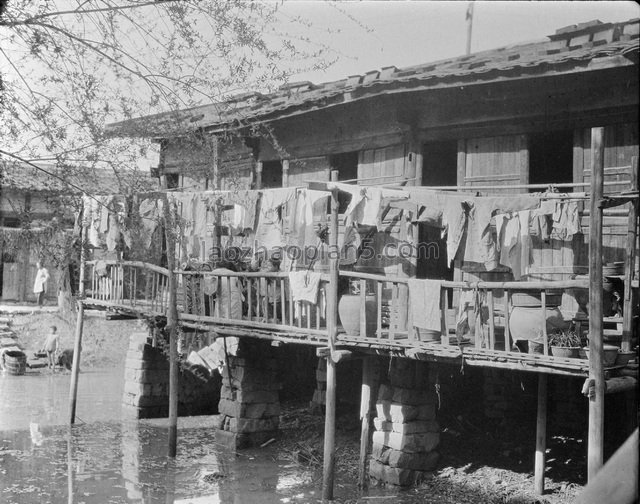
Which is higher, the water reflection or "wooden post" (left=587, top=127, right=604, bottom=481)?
"wooden post" (left=587, top=127, right=604, bottom=481)

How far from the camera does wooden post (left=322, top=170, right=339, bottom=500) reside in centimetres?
847

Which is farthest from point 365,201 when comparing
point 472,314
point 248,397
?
point 248,397

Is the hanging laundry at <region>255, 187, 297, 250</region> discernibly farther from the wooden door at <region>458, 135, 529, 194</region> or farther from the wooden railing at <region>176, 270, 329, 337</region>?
the wooden door at <region>458, 135, 529, 194</region>

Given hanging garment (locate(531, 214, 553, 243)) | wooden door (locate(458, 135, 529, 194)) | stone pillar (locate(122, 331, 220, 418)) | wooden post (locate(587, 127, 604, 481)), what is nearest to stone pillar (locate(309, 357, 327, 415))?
stone pillar (locate(122, 331, 220, 418))

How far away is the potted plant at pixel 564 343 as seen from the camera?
6.79 m

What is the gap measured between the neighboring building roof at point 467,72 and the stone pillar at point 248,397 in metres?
4.48

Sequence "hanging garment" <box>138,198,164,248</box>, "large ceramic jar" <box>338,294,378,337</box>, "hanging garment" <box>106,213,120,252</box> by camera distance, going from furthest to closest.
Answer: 1. "hanging garment" <box>106,213,120,252</box>
2. "hanging garment" <box>138,198,164,248</box>
3. "large ceramic jar" <box>338,294,378,337</box>

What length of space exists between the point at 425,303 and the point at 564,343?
1.79 m

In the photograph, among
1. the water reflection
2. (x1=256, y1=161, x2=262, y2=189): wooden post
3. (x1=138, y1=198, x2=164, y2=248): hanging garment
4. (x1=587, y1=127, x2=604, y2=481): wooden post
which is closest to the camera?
(x1=587, y1=127, x2=604, y2=481): wooden post

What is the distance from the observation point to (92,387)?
19.5 meters

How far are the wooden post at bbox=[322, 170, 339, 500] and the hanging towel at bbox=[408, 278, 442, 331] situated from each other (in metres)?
1.12

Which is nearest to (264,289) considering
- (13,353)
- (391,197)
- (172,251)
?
(172,251)

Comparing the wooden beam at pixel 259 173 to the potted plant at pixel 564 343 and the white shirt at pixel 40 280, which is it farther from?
the white shirt at pixel 40 280

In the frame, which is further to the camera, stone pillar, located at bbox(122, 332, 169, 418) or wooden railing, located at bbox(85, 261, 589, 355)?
stone pillar, located at bbox(122, 332, 169, 418)
